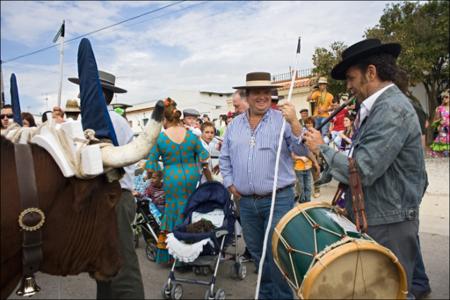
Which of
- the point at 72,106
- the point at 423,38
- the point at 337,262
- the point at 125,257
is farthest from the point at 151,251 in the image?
the point at 423,38

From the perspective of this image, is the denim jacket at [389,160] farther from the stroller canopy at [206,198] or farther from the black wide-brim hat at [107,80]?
the stroller canopy at [206,198]

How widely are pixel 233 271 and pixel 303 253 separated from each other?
2.67m

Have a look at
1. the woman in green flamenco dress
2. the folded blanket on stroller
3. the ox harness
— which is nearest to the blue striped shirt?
the folded blanket on stroller

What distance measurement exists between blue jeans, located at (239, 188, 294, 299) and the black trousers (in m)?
1.12

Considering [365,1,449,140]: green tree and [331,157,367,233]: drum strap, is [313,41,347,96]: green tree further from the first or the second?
[331,157,367,233]: drum strap

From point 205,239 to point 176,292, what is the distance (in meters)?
0.67

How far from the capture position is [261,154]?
3.75 meters

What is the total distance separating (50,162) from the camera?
1596mm

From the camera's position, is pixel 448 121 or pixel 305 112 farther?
pixel 305 112

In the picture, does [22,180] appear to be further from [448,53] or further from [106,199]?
[448,53]

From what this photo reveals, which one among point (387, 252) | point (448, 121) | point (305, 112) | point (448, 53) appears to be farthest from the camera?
point (448, 53)

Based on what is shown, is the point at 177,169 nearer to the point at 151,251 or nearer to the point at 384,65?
the point at 151,251

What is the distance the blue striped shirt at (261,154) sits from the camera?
371 centimetres

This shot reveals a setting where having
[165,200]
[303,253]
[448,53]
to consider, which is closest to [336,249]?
[303,253]
